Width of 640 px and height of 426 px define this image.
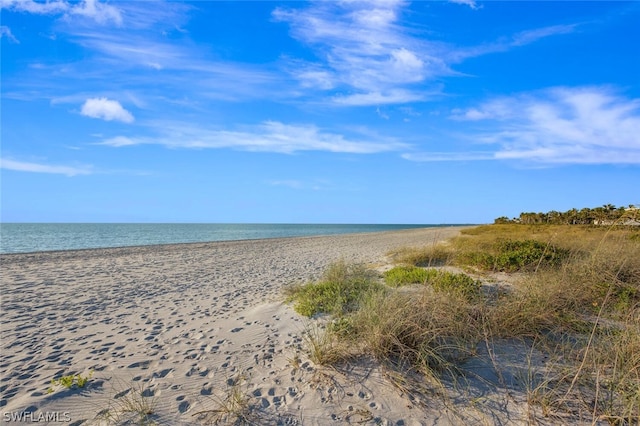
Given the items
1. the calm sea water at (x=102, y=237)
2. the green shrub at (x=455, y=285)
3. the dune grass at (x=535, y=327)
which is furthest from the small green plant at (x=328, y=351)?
the calm sea water at (x=102, y=237)

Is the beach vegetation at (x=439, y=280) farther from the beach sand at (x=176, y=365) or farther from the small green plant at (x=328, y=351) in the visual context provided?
the beach sand at (x=176, y=365)

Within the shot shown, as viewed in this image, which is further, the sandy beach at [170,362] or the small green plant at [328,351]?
the small green plant at [328,351]

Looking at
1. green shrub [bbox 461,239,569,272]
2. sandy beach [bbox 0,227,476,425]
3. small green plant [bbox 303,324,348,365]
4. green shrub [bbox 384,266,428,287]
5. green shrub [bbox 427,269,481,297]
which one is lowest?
sandy beach [bbox 0,227,476,425]

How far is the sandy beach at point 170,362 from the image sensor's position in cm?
386

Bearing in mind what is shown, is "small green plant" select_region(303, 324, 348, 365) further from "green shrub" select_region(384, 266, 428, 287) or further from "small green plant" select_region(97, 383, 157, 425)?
"green shrub" select_region(384, 266, 428, 287)

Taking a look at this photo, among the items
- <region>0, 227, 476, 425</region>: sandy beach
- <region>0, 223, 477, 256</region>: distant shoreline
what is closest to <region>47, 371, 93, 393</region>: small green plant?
<region>0, 227, 476, 425</region>: sandy beach

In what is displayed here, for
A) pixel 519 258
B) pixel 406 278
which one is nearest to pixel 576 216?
pixel 519 258

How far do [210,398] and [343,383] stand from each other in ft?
5.44

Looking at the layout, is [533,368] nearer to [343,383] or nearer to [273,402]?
[343,383]

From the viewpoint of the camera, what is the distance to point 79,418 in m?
3.74

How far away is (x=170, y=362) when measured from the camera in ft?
17.0

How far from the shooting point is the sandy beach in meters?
3.86

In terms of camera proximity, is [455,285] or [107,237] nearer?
[455,285]

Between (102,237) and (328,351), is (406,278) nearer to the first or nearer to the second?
(328,351)
